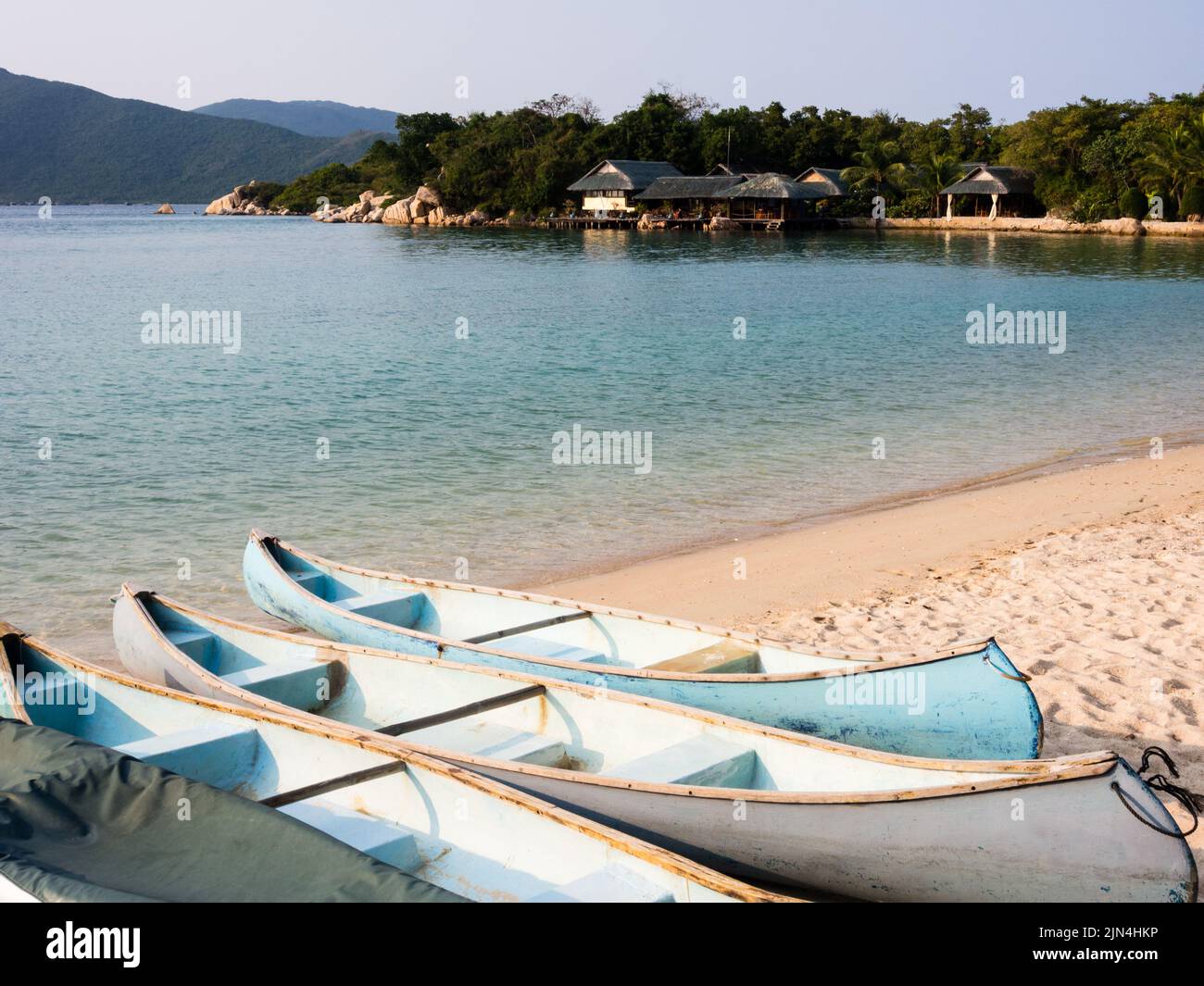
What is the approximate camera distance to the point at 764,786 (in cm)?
462

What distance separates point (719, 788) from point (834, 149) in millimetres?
79229

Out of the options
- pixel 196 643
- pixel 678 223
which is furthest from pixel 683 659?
pixel 678 223

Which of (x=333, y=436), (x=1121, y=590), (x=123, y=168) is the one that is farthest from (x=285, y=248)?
(x=123, y=168)

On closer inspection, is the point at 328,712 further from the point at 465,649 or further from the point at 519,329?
the point at 519,329

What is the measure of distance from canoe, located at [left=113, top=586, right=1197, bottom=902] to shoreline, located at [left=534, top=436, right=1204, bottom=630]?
3.05 m

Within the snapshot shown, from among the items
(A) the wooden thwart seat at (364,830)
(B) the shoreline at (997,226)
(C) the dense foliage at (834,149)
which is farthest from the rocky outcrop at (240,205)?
(A) the wooden thwart seat at (364,830)

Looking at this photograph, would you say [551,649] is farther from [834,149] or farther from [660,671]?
[834,149]

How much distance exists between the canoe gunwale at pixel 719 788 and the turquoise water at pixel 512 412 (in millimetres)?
3413

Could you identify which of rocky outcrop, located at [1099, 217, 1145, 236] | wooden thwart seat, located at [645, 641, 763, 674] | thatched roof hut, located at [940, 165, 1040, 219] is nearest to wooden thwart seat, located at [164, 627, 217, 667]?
wooden thwart seat, located at [645, 641, 763, 674]

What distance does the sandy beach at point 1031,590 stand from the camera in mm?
6023

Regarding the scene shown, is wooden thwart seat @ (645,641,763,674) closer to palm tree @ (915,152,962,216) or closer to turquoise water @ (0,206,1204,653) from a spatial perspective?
turquoise water @ (0,206,1204,653)

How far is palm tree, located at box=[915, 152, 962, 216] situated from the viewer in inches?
2657

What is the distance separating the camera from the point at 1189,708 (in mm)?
5844

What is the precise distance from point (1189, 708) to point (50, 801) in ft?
17.9
